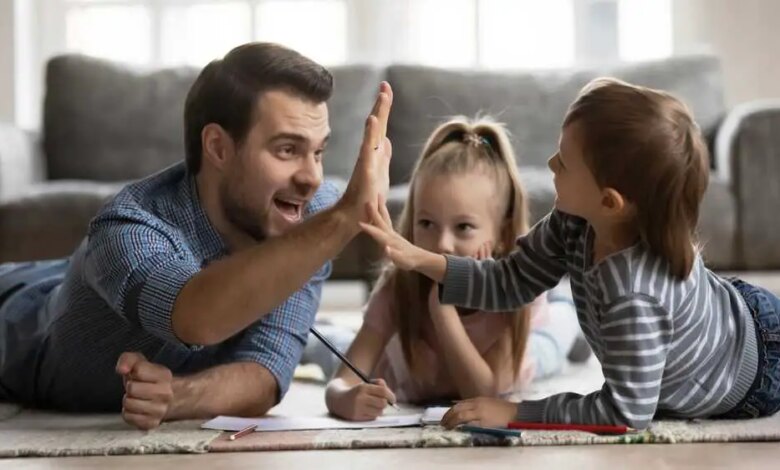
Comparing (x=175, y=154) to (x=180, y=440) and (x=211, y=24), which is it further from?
(x=180, y=440)

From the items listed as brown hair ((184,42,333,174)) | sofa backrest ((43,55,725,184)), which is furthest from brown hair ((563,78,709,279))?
sofa backrest ((43,55,725,184))

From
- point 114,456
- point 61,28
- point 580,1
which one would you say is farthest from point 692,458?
point 61,28

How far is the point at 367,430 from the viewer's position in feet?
5.55

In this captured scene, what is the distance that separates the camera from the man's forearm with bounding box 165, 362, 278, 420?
1771mm

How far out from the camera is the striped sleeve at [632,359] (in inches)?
61.4

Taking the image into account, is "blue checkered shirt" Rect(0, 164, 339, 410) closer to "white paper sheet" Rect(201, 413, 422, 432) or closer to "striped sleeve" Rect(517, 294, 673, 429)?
"white paper sheet" Rect(201, 413, 422, 432)

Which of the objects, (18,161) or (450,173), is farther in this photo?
(18,161)

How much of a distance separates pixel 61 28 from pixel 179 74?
4.09 ft

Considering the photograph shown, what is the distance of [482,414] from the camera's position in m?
1.65

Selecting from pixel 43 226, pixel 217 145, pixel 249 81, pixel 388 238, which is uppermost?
pixel 249 81

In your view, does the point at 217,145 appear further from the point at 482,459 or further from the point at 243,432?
the point at 482,459

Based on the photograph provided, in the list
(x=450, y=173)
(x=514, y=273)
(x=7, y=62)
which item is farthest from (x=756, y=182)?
(x=7, y=62)

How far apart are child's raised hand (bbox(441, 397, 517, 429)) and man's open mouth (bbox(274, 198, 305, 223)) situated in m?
0.42

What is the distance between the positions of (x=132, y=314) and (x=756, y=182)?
7.78 feet
